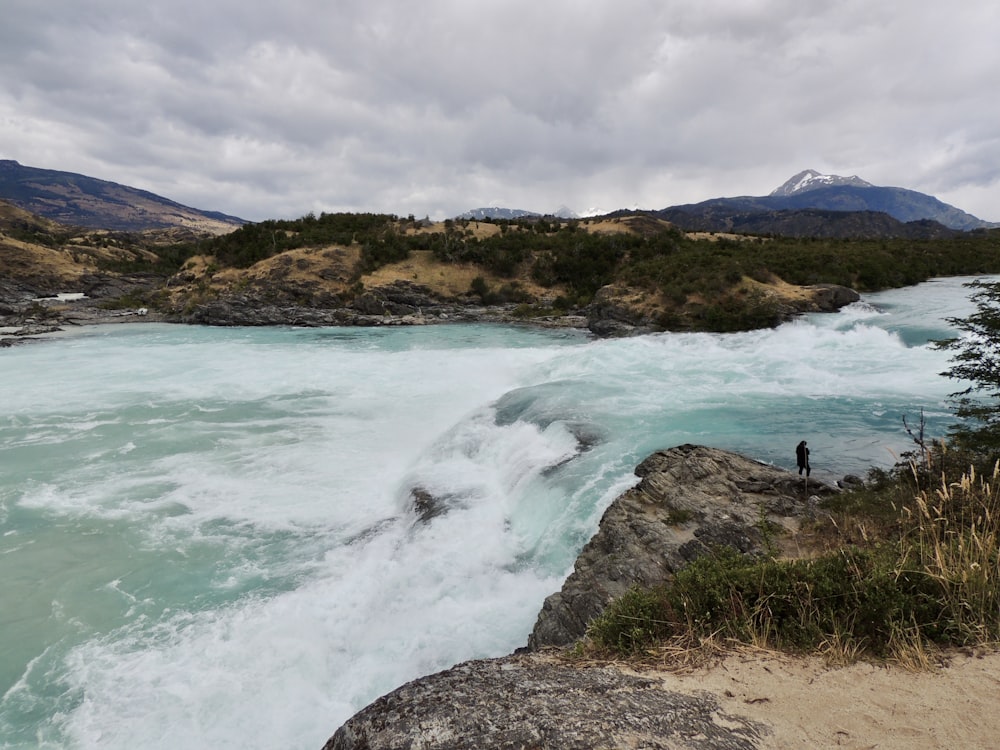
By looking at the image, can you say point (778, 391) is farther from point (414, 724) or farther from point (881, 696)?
point (414, 724)

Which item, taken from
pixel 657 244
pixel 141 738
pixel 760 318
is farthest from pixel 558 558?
pixel 657 244

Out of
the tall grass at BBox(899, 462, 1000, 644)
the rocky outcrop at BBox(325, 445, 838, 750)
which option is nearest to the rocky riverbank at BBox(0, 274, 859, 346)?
the rocky outcrop at BBox(325, 445, 838, 750)

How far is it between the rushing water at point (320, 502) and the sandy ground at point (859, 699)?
225 centimetres

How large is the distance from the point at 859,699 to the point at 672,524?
10.9 ft

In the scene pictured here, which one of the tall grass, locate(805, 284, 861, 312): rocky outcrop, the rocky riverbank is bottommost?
the tall grass

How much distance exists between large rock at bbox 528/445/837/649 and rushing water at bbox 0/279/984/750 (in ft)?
2.99

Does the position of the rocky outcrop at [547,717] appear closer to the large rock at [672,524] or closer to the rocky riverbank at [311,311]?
the large rock at [672,524]

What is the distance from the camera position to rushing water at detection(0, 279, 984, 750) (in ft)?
19.2

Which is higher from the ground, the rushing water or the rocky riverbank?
the rocky riverbank

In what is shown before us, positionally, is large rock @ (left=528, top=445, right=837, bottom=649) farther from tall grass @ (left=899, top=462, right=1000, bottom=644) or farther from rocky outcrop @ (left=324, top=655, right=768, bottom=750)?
rocky outcrop @ (left=324, top=655, right=768, bottom=750)

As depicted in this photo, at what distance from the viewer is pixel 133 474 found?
11.0m

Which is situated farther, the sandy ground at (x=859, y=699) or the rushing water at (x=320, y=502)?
the rushing water at (x=320, y=502)

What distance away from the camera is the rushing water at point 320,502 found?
19.2 ft

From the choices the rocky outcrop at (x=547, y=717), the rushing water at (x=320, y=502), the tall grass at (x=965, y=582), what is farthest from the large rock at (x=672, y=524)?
the rocky outcrop at (x=547, y=717)
